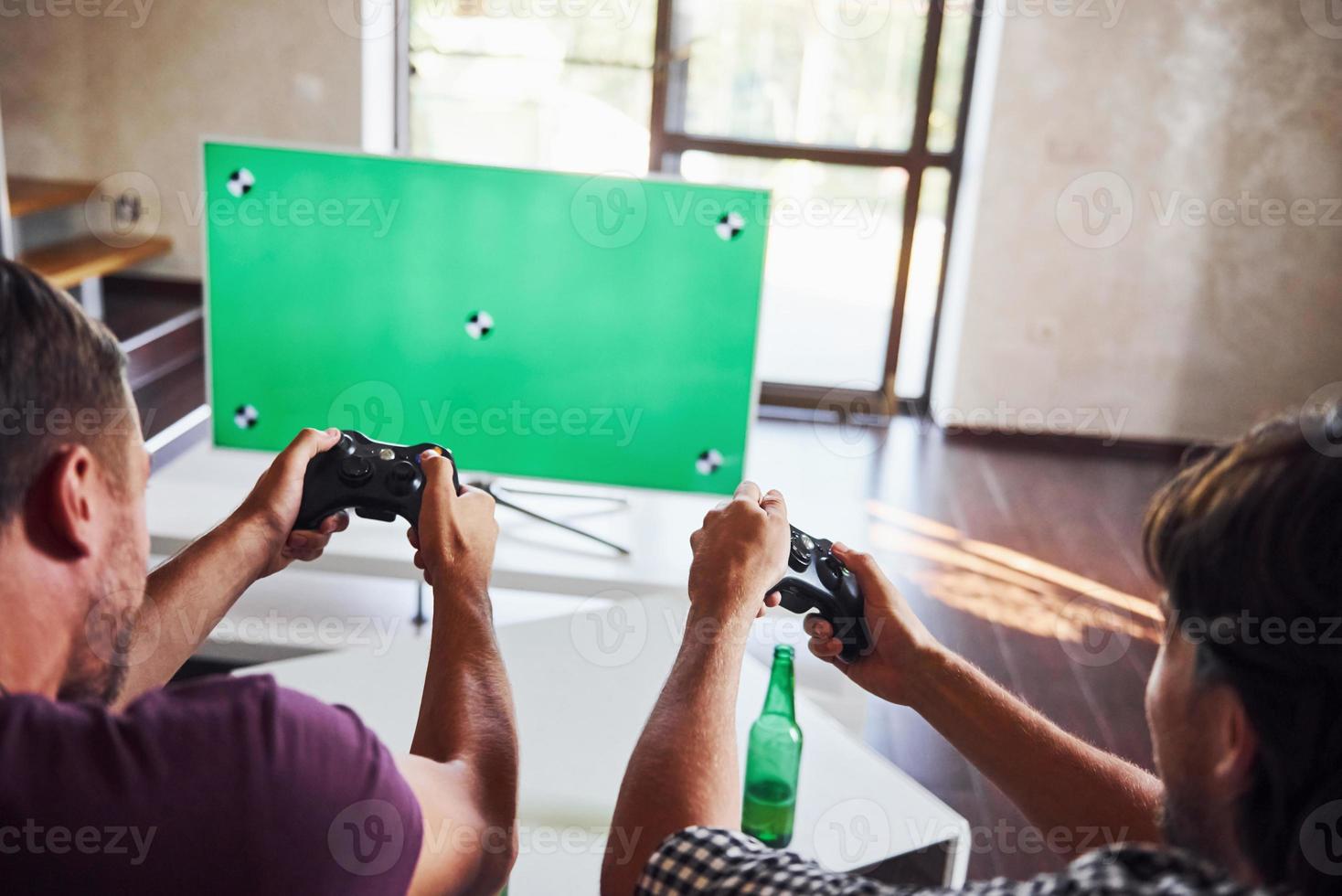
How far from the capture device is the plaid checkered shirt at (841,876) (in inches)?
24.7

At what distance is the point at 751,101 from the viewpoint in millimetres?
4395

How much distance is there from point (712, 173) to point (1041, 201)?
3.96 ft

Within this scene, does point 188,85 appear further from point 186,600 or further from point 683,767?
point 683,767

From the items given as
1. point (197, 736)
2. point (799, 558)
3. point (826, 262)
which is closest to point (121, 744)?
point (197, 736)

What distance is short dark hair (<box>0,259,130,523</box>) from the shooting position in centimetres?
72

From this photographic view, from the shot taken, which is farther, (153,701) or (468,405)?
(468,405)

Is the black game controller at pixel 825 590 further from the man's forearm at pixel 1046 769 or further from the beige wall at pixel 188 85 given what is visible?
the beige wall at pixel 188 85

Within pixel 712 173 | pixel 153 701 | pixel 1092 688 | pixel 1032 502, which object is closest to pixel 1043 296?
pixel 1032 502

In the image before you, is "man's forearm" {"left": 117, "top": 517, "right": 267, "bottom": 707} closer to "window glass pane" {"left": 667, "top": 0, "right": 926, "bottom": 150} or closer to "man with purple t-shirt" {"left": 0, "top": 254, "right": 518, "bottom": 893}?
"man with purple t-shirt" {"left": 0, "top": 254, "right": 518, "bottom": 893}

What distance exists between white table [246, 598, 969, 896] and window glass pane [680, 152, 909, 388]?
2.76 metres

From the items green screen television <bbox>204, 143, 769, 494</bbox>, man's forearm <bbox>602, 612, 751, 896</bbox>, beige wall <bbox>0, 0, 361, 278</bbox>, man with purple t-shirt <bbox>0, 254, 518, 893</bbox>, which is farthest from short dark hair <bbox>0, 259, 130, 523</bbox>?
beige wall <bbox>0, 0, 361, 278</bbox>

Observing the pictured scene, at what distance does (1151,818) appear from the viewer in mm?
1022

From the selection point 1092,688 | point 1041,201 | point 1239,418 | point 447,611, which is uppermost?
point 1041,201

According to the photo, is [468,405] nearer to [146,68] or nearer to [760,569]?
[760,569]
